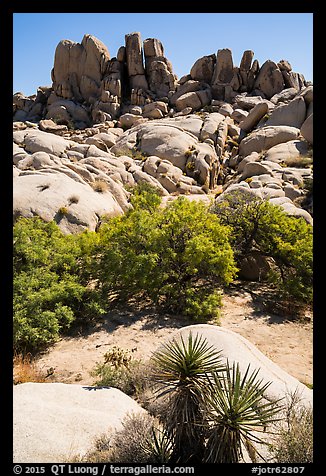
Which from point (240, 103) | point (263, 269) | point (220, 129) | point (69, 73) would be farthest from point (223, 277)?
point (69, 73)

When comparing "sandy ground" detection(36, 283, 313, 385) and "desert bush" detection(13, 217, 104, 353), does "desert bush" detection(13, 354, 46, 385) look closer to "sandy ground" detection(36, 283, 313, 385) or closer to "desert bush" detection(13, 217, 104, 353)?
"sandy ground" detection(36, 283, 313, 385)

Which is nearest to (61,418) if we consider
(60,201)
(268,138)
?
(60,201)

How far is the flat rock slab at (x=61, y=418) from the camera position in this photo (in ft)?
14.6

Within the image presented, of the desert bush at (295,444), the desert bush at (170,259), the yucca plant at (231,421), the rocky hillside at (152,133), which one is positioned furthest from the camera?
the rocky hillside at (152,133)

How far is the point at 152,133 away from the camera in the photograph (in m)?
38.5

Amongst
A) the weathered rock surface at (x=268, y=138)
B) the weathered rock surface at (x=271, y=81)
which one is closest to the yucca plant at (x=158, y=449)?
the weathered rock surface at (x=268, y=138)

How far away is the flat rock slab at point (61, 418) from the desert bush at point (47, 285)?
11.4 feet

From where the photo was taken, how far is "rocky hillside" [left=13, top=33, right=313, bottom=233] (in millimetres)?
19188

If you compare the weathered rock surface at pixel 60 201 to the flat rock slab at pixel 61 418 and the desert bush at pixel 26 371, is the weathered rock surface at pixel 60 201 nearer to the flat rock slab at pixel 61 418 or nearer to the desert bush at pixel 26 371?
the desert bush at pixel 26 371

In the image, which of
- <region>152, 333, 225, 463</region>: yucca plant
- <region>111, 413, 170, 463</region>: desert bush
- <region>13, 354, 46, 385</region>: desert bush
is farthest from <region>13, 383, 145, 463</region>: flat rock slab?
<region>13, 354, 46, 385</region>: desert bush

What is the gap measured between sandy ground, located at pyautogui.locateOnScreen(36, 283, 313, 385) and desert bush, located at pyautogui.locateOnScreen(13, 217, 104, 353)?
63 cm

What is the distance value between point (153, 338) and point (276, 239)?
287 inches

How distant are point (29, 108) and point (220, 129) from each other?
4087cm
